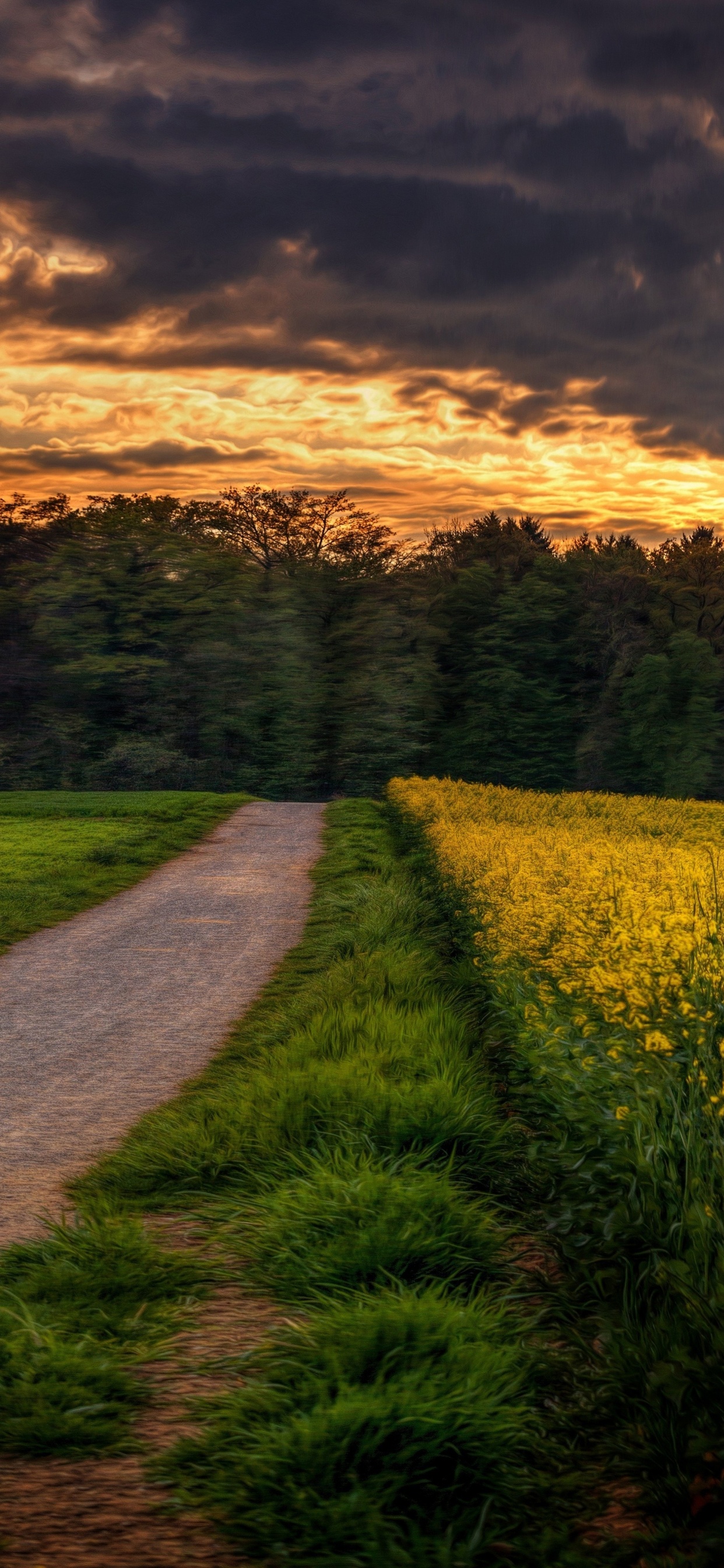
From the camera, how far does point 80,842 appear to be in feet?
60.8

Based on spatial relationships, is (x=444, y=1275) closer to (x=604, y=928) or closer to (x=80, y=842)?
(x=604, y=928)

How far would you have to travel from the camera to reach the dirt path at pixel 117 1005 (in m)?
5.39

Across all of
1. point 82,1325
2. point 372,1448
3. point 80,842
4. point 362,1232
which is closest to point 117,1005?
point 362,1232

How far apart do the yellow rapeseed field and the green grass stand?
4.45 metres

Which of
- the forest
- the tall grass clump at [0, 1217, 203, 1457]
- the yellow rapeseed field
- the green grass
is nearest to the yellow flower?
the yellow rapeseed field

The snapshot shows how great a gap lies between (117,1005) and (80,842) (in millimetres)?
10683

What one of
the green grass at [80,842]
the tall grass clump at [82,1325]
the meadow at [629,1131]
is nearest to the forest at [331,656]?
the green grass at [80,842]

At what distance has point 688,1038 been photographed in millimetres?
4469

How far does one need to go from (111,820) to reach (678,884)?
16.3m

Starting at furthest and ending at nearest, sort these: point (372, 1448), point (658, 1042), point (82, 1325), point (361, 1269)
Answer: point (658, 1042) < point (361, 1269) < point (82, 1325) < point (372, 1448)

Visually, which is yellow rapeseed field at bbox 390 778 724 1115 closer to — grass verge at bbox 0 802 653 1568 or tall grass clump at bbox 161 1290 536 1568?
grass verge at bbox 0 802 653 1568

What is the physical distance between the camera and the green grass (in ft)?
42.2

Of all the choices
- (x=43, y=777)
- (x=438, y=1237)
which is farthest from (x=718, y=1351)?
(x=43, y=777)

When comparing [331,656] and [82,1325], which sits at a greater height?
[331,656]
